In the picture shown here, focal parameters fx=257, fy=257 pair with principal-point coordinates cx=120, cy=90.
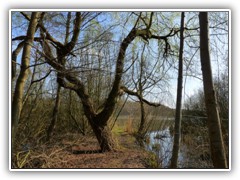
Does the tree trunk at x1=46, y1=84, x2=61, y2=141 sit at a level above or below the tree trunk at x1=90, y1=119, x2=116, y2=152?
above

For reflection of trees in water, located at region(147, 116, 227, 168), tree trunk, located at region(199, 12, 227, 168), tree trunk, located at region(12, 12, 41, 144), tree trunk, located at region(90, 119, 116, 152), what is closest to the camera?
tree trunk, located at region(199, 12, 227, 168)

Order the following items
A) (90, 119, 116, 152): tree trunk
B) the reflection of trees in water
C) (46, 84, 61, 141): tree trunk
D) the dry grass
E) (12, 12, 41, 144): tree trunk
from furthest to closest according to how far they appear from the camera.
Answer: (90, 119, 116, 152): tree trunk
(46, 84, 61, 141): tree trunk
the reflection of trees in water
the dry grass
(12, 12, 41, 144): tree trunk

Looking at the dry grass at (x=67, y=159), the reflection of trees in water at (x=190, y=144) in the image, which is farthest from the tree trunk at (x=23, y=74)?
the reflection of trees in water at (x=190, y=144)

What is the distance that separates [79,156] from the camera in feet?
11.6

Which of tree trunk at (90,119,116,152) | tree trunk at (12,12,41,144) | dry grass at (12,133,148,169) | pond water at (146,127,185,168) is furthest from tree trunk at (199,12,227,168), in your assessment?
tree trunk at (90,119,116,152)

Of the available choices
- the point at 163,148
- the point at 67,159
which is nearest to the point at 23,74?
the point at 67,159

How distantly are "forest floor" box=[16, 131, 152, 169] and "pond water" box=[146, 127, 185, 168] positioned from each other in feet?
0.44

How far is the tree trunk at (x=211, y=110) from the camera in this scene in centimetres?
222

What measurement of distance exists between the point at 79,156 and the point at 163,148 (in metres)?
1.15

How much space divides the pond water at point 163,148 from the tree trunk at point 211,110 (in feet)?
2.01

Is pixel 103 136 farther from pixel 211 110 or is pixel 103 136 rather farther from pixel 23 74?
pixel 211 110

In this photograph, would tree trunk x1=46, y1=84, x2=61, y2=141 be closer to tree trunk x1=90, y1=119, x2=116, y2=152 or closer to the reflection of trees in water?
tree trunk x1=90, y1=119, x2=116, y2=152

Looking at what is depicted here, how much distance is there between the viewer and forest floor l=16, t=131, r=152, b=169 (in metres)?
2.81
